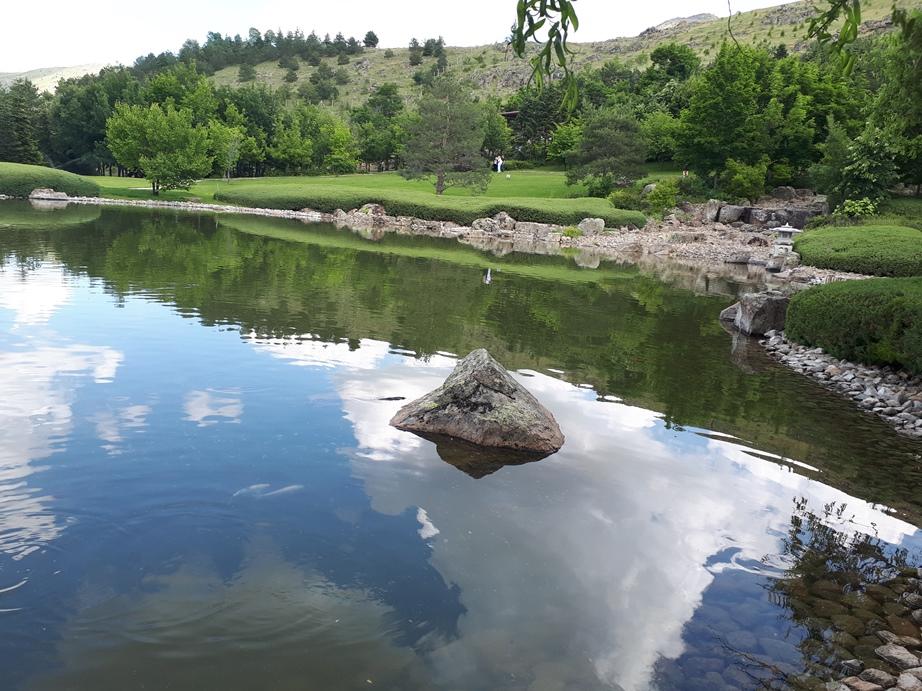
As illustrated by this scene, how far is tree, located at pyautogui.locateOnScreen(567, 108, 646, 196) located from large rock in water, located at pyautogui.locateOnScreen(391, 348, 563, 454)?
53.8 meters

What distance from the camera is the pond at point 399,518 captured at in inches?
173

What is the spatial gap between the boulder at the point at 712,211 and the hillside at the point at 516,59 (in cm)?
9006

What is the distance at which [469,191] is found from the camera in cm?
6400

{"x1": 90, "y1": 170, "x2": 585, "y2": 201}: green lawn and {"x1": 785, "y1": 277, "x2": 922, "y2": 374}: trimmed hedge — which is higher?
{"x1": 90, "y1": 170, "x2": 585, "y2": 201}: green lawn

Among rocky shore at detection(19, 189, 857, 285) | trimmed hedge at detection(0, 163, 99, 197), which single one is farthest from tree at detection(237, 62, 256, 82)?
rocky shore at detection(19, 189, 857, 285)

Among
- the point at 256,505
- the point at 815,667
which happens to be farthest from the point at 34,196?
the point at 815,667

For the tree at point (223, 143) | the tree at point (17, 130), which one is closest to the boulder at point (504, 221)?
the tree at point (223, 143)

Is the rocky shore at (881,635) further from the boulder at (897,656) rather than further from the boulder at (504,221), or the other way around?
the boulder at (504,221)

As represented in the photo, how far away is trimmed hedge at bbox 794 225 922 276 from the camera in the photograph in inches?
1030

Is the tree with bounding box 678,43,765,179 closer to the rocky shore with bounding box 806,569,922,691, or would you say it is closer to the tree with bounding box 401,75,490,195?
the tree with bounding box 401,75,490,195

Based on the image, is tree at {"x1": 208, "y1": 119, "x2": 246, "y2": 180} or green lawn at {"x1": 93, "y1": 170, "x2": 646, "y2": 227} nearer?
green lawn at {"x1": 93, "y1": 170, "x2": 646, "y2": 227}

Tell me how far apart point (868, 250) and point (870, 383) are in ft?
64.0

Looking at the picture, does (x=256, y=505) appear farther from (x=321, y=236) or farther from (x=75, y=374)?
(x=321, y=236)

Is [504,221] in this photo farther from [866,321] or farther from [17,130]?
[17,130]
